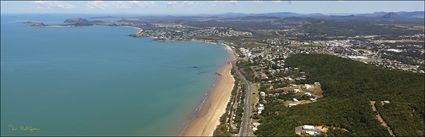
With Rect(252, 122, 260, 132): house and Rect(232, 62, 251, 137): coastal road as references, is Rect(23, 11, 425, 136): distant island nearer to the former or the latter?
Rect(232, 62, 251, 137): coastal road

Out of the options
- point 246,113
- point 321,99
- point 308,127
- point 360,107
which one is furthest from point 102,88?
point 360,107

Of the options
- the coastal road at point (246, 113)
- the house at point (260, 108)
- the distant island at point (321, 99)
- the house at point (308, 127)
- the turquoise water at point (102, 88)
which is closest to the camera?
the house at point (308, 127)

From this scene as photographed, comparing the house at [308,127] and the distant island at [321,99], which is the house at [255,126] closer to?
the distant island at [321,99]

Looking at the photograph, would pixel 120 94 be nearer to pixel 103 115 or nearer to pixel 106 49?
pixel 103 115

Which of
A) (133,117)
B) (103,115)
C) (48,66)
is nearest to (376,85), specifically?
(133,117)

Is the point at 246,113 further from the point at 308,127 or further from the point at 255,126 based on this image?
the point at 308,127

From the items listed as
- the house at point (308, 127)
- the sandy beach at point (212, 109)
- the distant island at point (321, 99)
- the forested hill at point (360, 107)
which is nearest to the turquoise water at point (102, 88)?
the sandy beach at point (212, 109)
